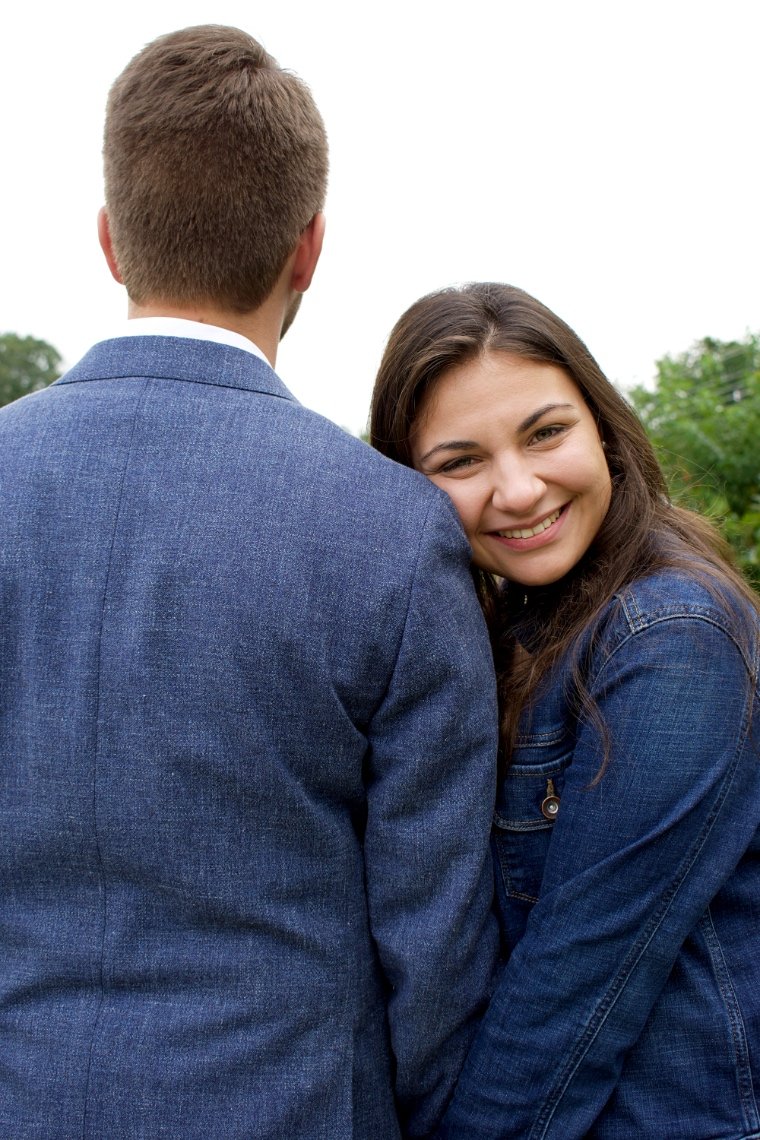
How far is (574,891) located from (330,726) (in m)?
0.46

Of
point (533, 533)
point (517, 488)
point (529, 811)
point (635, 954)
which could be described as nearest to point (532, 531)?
point (533, 533)

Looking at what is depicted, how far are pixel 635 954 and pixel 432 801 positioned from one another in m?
0.38

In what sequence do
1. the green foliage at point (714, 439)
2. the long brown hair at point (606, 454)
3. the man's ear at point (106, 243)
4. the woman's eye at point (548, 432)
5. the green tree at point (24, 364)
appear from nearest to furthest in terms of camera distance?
the man's ear at point (106, 243)
the long brown hair at point (606, 454)
the woman's eye at point (548, 432)
the green foliage at point (714, 439)
the green tree at point (24, 364)

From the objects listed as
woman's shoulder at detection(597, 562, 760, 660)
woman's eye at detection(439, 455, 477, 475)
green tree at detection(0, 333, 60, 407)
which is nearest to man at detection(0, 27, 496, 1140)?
woman's shoulder at detection(597, 562, 760, 660)

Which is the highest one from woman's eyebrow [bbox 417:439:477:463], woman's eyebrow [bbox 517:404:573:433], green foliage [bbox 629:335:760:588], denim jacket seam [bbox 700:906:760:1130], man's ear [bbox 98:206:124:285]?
man's ear [bbox 98:206:124:285]

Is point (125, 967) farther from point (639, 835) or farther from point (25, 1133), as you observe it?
point (639, 835)

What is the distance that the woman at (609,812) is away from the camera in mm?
1635

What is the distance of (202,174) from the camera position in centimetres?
163

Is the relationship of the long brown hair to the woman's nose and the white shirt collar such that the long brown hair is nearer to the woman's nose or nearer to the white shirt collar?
the woman's nose

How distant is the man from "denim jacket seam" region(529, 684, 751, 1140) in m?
0.21

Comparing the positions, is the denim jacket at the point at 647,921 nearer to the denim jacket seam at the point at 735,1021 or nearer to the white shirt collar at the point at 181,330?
the denim jacket seam at the point at 735,1021

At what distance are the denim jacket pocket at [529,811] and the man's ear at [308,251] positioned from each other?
0.86 meters

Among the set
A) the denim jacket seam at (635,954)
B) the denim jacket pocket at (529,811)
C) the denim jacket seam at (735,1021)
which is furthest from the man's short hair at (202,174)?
the denim jacket seam at (735,1021)

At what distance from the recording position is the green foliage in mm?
4148
